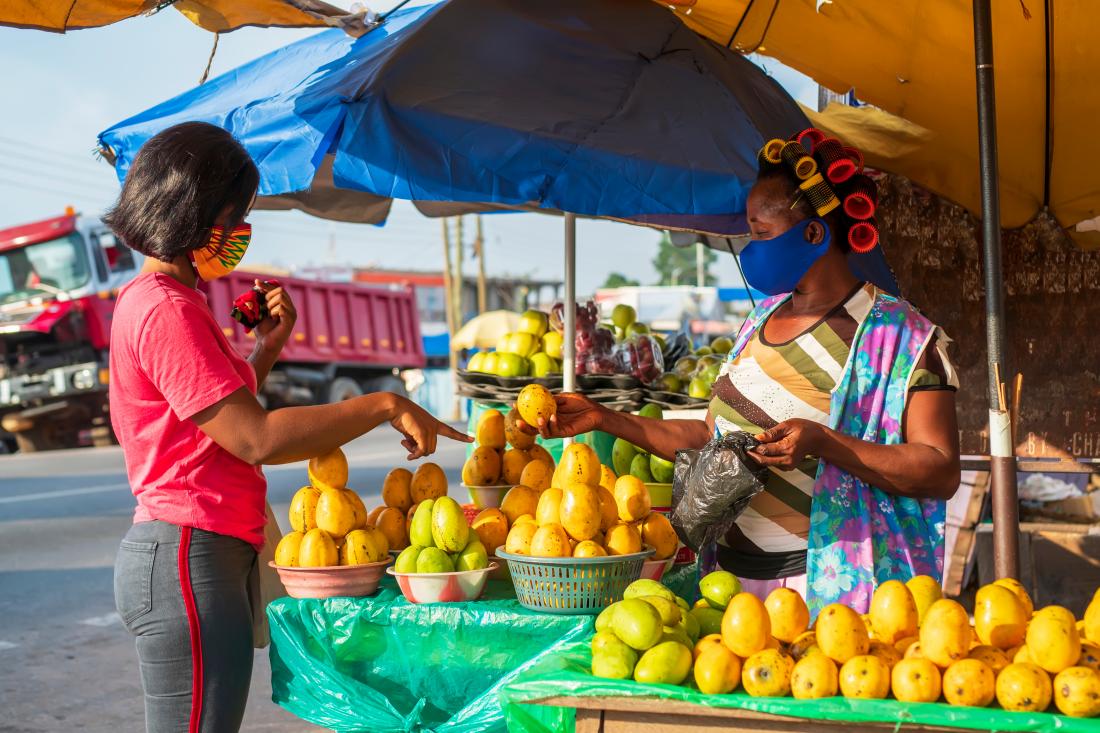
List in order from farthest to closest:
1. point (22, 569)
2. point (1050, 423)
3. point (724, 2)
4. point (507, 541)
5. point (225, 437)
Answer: point (22, 569), point (1050, 423), point (724, 2), point (507, 541), point (225, 437)

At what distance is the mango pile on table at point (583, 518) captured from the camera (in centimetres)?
271

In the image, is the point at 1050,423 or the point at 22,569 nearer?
the point at 1050,423

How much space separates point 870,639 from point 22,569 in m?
7.63

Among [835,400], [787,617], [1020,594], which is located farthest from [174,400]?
[1020,594]

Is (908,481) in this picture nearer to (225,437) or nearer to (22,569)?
(225,437)

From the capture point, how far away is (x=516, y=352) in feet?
18.2

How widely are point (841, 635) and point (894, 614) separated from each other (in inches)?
7.9

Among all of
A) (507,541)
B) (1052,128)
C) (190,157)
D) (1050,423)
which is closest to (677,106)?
(1052,128)

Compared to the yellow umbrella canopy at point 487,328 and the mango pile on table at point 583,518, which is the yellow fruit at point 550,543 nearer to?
the mango pile on table at point 583,518

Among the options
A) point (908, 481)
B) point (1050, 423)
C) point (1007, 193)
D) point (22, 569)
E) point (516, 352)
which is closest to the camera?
point (908, 481)

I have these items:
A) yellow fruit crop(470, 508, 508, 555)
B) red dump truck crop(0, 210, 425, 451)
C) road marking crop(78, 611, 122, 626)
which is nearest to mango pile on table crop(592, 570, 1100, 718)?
yellow fruit crop(470, 508, 508, 555)

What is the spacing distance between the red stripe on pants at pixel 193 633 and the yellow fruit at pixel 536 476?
1.32 meters

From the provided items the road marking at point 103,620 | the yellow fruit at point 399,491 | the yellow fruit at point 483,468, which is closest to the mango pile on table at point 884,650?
the yellow fruit at point 399,491

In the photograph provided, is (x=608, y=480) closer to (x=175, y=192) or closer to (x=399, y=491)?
(x=399, y=491)
